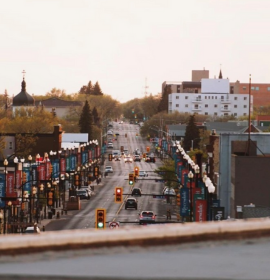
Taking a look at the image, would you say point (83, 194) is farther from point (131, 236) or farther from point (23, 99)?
point (23, 99)

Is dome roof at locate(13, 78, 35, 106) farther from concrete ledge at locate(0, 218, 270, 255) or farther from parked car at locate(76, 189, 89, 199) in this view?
concrete ledge at locate(0, 218, 270, 255)

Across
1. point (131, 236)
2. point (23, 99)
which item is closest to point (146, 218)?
point (131, 236)

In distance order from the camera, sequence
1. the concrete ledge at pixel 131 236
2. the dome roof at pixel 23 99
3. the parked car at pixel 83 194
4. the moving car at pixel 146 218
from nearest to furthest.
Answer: the concrete ledge at pixel 131 236, the moving car at pixel 146 218, the parked car at pixel 83 194, the dome roof at pixel 23 99

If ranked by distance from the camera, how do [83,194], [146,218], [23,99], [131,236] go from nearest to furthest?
[131,236] < [146,218] < [83,194] < [23,99]

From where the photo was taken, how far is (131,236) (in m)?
4.39

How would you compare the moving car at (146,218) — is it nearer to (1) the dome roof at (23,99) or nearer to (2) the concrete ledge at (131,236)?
(2) the concrete ledge at (131,236)

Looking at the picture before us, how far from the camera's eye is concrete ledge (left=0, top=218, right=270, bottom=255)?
4.21m

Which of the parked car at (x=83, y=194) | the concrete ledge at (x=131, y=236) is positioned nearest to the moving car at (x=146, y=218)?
the parked car at (x=83, y=194)

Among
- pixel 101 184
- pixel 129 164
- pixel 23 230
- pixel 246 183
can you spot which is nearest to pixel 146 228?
pixel 246 183

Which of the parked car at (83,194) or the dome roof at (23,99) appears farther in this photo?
the dome roof at (23,99)

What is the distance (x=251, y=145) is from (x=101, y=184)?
57.3 meters

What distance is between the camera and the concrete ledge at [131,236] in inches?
166

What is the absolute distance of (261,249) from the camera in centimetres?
456

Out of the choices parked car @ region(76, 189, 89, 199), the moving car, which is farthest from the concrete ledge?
parked car @ region(76, 189, 89, 199)
